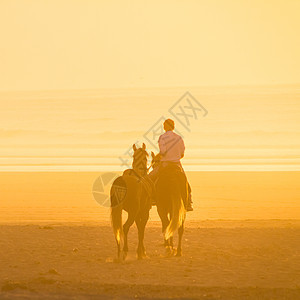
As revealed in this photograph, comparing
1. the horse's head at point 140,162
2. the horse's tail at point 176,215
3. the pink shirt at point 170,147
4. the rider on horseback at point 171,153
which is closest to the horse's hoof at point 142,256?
the horse's tail at point 176,215

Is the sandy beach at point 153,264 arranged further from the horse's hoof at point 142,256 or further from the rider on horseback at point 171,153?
the rider on horseback at point 171,153

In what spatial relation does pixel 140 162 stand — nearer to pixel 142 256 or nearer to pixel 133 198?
pixel 133 198

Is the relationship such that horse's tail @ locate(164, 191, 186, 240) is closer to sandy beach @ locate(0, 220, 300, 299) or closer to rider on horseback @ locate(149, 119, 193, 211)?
rider on horseback @ locate(149, 119, 193, 211)

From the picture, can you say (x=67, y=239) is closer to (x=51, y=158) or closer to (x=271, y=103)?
(x=51, y=158)

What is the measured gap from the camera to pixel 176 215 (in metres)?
12.6

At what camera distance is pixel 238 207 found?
1978cm

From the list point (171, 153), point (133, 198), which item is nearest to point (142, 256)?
point (133, 198)

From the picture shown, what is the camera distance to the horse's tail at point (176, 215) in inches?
495

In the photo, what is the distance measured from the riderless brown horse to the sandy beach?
1.57 ft

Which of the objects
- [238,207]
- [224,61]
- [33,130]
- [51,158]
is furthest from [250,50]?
[238,207]

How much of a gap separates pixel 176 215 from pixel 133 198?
2.67 feet

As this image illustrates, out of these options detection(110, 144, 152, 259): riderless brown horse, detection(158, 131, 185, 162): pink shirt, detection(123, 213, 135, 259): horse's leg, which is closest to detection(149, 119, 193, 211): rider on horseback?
detection(158, 131, 185, 162): pink shirt

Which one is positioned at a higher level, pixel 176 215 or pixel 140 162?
pixel 140 162

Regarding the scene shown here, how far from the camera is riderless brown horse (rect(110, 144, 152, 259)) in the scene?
40.2ft
